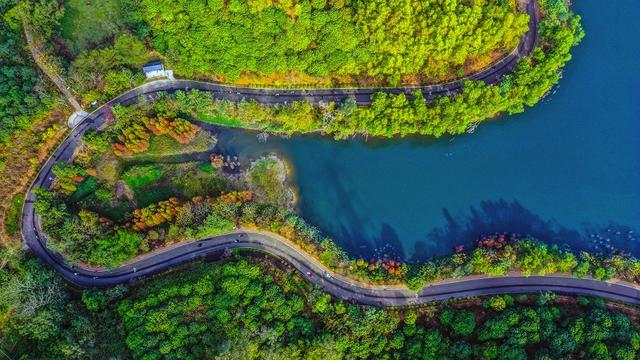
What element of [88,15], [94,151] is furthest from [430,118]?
[88,15]

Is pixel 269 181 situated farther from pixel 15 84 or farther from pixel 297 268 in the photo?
pixel 15 84

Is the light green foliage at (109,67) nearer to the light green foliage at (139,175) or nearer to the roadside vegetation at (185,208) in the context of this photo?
the roadside vegetation at (185,208)

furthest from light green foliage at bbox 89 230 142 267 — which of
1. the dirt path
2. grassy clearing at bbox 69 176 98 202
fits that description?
the dirt path

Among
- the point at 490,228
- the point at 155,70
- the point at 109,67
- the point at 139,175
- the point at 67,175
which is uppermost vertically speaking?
the point at 109,67

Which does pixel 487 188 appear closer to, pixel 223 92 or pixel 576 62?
pixel 576 62

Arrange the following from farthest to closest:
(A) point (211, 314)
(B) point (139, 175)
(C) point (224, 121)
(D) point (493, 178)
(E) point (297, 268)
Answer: (C) point (224, 121), (D) point (493, 178), (B) point (139, 175), (E) point (297, 268), (A) point (211, 314)

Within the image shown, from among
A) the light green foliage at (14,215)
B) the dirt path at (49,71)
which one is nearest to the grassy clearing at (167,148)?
the dirt path at (49,71)

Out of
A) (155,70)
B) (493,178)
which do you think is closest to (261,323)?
(155,70)

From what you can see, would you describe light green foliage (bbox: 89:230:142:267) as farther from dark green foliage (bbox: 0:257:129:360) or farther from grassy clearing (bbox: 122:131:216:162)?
grassy clearing (bbox: 122:131:216:162)
